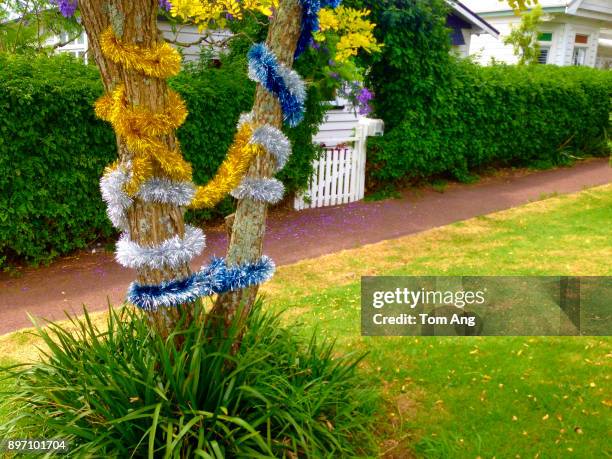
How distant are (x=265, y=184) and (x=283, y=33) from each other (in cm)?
77

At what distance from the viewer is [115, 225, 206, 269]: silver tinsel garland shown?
272 cm

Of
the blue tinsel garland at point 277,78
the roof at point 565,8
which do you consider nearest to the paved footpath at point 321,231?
the blue tinsel garland at point 277,78

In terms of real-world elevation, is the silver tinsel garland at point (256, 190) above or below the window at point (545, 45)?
below

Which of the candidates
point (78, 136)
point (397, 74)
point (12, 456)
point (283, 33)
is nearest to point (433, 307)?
point (283, 33)

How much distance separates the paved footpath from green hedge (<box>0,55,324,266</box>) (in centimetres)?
34

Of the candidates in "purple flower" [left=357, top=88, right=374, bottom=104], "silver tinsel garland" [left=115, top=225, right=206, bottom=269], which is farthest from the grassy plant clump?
"purple flower" [left=357, top=88, right=374, bottom=104]

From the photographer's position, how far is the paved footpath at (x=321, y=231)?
533 centimetres

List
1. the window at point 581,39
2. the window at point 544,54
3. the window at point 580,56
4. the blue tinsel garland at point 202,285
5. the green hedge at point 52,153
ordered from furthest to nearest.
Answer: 1. the window at point 580,56
2. the window at point 581,39
3. the window at point 544,54
4. the green hedge at point 52,153
5. the blue tinsel garland at point 202,285

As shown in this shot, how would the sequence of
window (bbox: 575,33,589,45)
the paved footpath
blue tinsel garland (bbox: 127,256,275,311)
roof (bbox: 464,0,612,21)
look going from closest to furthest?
blue tinsel garland (bbox: 127,256,275,311)
the paved footpath
roof (bbox: 464,0,612,21)
window (bbox: 575,33,589,45)

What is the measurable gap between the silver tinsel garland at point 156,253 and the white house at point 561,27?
17172 millimetres

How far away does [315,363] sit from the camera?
11.1 ft

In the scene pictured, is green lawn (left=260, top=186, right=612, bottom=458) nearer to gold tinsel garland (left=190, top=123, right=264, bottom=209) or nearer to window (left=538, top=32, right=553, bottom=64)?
gold tinsel garland (left=190, top=123, right=264, bottom=209)

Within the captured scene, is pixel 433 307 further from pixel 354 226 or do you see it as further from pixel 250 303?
pixel 354 226

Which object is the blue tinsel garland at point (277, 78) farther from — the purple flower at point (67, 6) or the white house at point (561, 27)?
the white house at point (561, 27)
